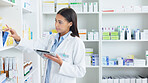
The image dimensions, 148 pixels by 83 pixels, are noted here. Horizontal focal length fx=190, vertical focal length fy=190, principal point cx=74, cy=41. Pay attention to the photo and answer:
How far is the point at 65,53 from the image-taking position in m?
1.75

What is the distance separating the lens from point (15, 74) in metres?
1.92

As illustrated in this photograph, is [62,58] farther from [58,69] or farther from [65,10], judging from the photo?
[65,10]

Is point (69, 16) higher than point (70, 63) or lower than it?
higher

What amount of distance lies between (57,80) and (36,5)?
1526 mm

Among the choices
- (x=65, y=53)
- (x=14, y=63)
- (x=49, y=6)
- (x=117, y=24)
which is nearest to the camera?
(x=65, y=53)

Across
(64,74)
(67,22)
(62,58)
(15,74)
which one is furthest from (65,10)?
(15,74)

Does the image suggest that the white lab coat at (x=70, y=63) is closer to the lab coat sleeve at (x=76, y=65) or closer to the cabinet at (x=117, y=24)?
the lab coat sleeve at (x=76, y=65)

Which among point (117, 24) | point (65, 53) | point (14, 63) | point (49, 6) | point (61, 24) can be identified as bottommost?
point (14, 63)

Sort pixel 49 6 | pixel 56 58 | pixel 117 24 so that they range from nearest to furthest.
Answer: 1. pixel 56 58
2. pixel 49 6
3. pixel 117 24

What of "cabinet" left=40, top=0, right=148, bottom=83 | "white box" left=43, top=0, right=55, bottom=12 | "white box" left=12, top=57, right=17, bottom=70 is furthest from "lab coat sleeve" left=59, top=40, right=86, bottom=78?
"cabinet" left=40, top=0, right=148, bottom=83

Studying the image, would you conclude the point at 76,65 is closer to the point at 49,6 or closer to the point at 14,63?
the point at 14,63

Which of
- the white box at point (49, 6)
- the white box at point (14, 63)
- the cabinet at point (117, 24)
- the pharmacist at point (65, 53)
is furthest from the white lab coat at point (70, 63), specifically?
the cabinet at point (117, 24)

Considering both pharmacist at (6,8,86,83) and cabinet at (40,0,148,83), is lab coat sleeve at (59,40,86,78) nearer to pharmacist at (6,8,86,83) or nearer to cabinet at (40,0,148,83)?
pharmacist at (6,8,86,83)

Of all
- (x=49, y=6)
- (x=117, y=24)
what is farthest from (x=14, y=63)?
(x=117, y=24)
